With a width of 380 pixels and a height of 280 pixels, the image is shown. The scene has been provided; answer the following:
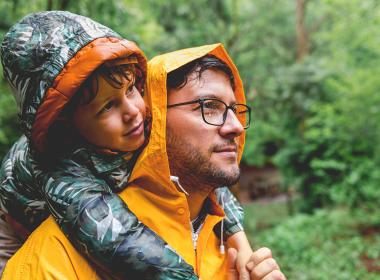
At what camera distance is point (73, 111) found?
1520 mm

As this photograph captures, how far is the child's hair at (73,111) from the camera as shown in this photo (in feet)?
4.85

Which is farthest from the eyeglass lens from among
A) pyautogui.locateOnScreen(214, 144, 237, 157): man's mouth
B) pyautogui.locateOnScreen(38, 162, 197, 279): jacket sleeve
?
pyautogui.locateOnScreen(38, 162, 197, 279): jacket sleeve

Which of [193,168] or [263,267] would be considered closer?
[263,267]

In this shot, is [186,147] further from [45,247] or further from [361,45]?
Answer: [361,45]

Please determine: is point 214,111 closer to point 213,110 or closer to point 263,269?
point 213,110

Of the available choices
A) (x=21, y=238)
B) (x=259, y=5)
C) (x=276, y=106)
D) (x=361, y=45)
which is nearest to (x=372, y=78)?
(x=361, y=45)

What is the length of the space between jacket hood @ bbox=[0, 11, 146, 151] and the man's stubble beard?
510mm

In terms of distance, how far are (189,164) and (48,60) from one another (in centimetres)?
74

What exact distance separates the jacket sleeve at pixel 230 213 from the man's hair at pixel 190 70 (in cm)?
65

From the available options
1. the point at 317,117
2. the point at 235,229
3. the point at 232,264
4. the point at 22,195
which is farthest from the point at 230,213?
the point at 317,117

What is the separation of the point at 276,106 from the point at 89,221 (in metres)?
11.0

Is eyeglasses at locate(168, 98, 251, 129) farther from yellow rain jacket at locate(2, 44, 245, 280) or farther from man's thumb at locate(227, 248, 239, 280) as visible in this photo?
man's thumb at locate(227, 248, 239, 280)

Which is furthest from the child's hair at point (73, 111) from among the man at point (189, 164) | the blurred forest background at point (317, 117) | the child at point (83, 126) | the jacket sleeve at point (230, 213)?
the blurred forest background at point (317, 117)

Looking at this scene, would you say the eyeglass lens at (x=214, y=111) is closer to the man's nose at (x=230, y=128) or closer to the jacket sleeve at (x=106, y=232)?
the man's nose at (x=230, y=128)
